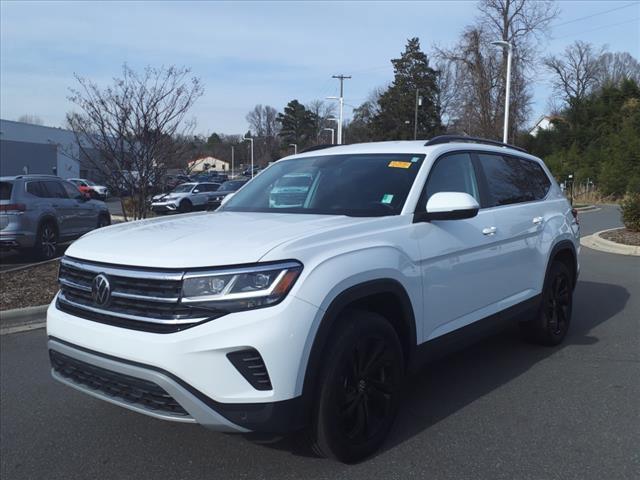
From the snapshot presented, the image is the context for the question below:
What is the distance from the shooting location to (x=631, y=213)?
13.8m

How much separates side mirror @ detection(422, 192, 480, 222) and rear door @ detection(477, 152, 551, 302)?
88 cm

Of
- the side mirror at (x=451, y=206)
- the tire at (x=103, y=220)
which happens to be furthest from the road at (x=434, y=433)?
the tire at (x=103, y=220)

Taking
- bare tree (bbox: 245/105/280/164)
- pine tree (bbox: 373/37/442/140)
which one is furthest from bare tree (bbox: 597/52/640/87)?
bare tree (bbox: 245/105/280/164)

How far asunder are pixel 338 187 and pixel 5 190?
9073 millimetres

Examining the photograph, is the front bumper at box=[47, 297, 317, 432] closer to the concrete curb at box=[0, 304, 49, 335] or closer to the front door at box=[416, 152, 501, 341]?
the front door at box=[416, 152, 501, 341]

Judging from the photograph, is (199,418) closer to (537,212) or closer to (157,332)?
(157,332)

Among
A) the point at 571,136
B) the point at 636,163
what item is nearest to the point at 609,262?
the point at 636,163


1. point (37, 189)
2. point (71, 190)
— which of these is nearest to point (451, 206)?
point (37, 189)

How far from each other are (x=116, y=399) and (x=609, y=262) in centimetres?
1024

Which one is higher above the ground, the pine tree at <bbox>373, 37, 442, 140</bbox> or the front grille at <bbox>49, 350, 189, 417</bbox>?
the pine tree at <bbox>373, 37, 442, 140</bbox>

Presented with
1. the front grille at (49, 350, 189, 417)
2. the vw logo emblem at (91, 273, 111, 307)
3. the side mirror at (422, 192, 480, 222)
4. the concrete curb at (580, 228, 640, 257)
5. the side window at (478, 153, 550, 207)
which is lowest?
the concrete curb at (580, 228, 640, 257)

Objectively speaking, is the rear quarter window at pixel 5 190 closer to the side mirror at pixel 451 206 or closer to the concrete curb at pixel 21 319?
the concrete curb at pixel 21 319

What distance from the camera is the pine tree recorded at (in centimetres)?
6588

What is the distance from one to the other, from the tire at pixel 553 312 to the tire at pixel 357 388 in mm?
2362
